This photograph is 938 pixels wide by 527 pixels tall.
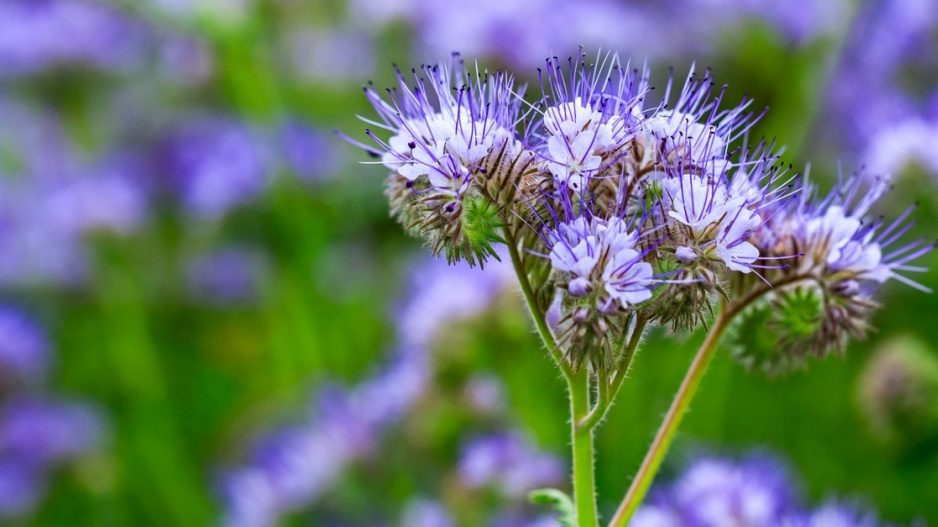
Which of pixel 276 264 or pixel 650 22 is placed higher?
pixel 650 22

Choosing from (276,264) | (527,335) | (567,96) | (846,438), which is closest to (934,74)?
(846,438)

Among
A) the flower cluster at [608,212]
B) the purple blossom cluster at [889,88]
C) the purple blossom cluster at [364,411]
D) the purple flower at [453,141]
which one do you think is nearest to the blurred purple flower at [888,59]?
the purple blossom cluster at [889,88]

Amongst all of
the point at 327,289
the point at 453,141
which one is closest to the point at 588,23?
the point at 327,289

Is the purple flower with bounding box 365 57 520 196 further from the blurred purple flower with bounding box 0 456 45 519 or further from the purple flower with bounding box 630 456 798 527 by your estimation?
the blurred purple flower with bounding box 0 456 45 519

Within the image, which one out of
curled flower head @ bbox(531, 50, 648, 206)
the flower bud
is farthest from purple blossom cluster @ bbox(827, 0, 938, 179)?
curled flower head @ bbox(531, 50, 648, 206)

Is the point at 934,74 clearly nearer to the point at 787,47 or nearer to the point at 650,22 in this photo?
the point at 787,47

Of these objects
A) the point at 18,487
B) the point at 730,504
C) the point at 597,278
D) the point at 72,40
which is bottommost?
the point at 18,487

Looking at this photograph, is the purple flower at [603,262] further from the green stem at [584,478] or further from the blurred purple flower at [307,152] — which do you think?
the blurred purple flower at [307,152]

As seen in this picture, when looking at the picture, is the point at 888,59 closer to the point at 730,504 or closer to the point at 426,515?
the point at 730,504
